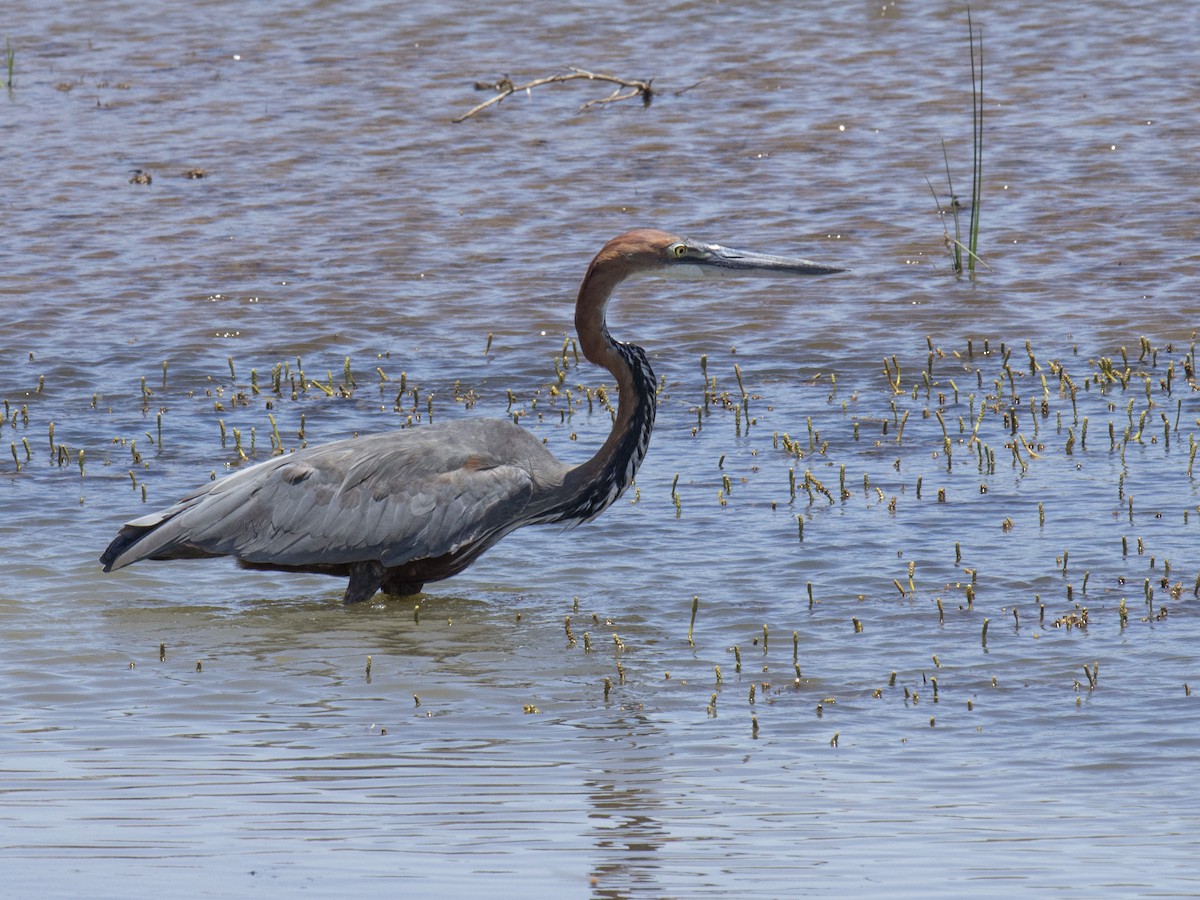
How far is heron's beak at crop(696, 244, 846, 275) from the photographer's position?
9.09 m

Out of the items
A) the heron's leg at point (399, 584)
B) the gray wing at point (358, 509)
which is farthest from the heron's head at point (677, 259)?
the heron's leg at point (399, 584)

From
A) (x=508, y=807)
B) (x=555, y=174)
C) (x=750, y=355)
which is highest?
(x=555, y=174)

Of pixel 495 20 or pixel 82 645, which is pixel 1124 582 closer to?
Answer: pixel 82 645

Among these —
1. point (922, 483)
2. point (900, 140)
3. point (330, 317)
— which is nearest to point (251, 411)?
point (330, 317)

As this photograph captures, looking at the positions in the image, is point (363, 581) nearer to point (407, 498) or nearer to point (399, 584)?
point (399, 584)

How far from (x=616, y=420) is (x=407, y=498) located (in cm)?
102

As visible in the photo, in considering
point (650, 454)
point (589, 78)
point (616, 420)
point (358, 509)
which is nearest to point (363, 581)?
point (358, 509)

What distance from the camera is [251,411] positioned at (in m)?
11.5

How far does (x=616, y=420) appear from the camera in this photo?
29.2ft

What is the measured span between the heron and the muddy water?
0.90 ft

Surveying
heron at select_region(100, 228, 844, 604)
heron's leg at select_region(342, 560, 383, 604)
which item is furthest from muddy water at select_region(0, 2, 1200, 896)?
heron at select_region(100, 228, 844, 604)

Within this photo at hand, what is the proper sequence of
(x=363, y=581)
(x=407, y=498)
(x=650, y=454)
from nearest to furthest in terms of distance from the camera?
(x=407, y=498)
(x=363, y=581)
(x=650, y=454)

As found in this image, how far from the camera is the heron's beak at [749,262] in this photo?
29.8 ft

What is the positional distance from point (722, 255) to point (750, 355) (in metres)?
3.16
